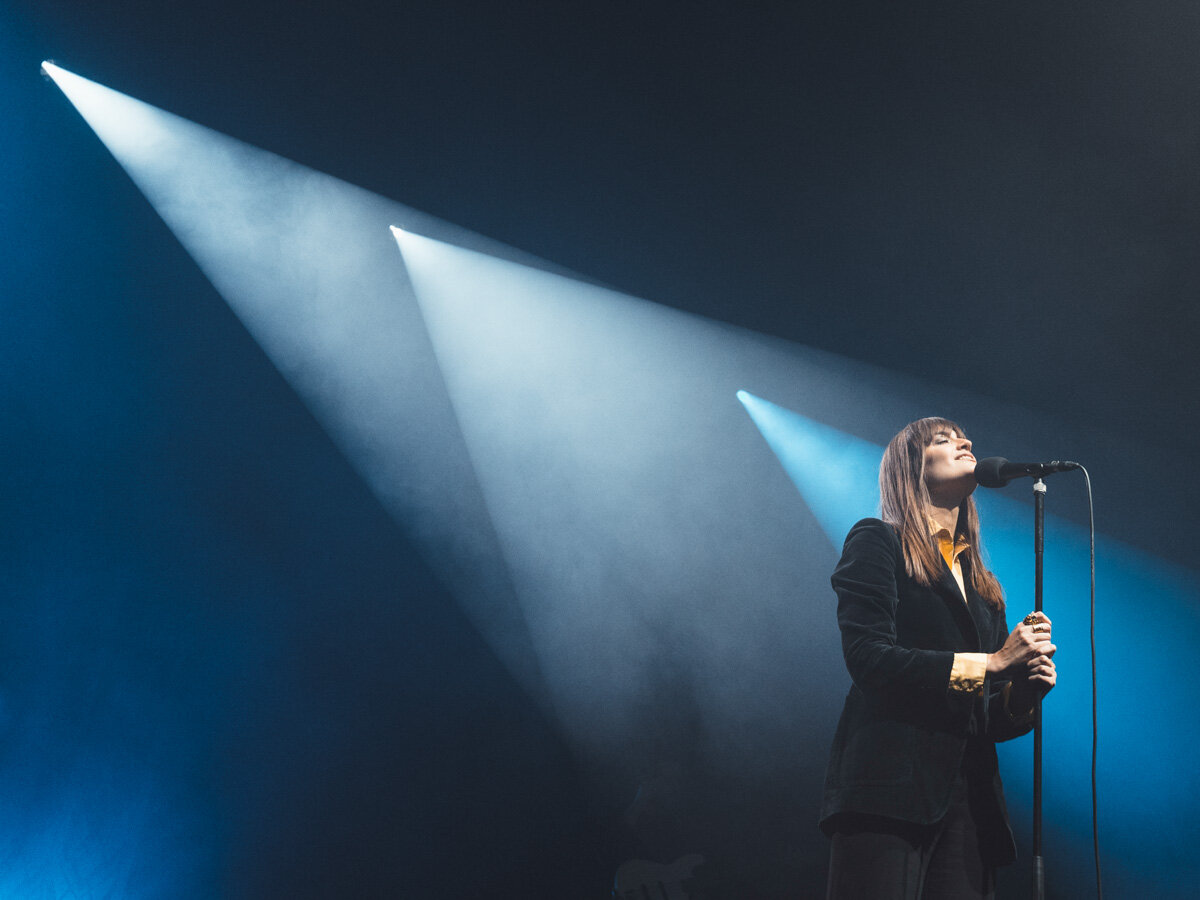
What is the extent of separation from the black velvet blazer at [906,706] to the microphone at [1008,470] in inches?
8.1

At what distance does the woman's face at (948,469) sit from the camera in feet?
5.53

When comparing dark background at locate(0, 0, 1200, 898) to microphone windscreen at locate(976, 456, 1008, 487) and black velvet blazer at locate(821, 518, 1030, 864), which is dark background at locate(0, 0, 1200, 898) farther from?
black velvet blazer at locate(821, 518, 1030, 864)

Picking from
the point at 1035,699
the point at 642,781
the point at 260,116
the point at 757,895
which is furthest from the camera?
the point at 260,116

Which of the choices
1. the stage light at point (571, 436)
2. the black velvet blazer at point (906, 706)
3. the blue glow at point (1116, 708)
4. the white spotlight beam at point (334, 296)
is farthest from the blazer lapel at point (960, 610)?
the white spotlight beam at point (334, 296)

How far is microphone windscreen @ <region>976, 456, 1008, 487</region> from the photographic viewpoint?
1.55m

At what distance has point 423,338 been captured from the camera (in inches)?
146

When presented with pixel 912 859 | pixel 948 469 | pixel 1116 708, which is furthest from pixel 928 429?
pixel 1116 708

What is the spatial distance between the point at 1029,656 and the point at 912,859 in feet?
1.27

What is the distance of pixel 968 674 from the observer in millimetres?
1323

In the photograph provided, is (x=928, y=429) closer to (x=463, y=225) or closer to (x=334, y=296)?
(x=463, y=225)

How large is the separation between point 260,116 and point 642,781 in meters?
3.35

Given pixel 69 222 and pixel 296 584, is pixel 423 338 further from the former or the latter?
pixel 69 222

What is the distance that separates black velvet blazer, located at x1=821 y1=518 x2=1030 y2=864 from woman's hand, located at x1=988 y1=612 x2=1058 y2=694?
0.06 meters

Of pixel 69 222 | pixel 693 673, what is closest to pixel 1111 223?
pixel 693 673
